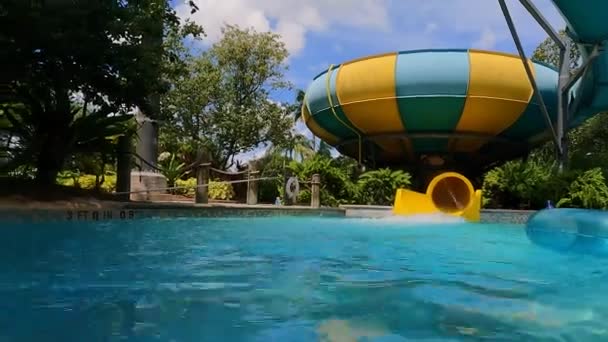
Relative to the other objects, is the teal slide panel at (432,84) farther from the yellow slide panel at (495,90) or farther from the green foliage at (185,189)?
the green foliage at (185,189)

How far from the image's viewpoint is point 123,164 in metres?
11.9

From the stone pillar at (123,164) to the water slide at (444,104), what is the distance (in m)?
6.06

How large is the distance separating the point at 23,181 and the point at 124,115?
2.37 m

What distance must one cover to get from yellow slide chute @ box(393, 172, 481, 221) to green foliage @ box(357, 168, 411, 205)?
3.64 ft

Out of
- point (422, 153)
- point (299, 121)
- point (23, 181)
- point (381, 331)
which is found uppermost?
point (299, 121)

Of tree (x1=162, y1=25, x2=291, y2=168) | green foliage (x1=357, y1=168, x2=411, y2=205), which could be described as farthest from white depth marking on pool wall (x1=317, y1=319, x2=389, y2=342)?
tree (x1=162, y1=25, x2=291, y2=168)

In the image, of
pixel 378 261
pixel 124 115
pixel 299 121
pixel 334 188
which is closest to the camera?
pixel 378 261

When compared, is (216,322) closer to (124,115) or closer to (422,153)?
(124,115)

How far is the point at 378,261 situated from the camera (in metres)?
4.78

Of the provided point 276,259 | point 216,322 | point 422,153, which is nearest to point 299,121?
point 422,153

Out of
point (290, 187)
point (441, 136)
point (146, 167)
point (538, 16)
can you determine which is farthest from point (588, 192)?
point (146, 167)

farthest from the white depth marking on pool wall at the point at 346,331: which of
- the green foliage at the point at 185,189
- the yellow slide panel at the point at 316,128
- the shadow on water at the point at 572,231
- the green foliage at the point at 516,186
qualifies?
the green foliage at the point at 185,189

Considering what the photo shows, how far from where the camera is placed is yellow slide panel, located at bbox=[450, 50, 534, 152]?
14.0 meters

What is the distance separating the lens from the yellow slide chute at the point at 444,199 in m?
11.6
